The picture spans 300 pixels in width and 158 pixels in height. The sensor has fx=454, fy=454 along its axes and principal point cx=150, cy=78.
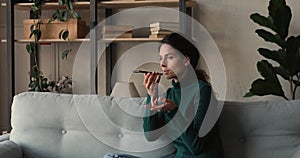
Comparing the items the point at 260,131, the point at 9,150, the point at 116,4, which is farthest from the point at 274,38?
the point at 9,150

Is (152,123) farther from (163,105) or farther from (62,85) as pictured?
(62,85)

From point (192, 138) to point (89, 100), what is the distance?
619 millimetres

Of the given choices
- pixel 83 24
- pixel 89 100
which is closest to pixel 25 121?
A: pixel 89 100

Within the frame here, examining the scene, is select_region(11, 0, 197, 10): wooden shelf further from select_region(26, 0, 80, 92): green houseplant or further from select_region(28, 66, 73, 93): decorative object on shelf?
select_region(28, 66, 73, 93): decorative object on shelf

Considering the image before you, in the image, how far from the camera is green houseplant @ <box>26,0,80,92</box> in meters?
3.23

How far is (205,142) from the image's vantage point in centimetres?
200

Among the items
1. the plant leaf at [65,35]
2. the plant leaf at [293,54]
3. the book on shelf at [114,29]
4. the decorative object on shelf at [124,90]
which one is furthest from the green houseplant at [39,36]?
the plant leaf at [293,54]

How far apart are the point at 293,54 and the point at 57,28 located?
5.47ft

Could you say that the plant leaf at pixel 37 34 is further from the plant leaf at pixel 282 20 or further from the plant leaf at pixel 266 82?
the plant leaf at pixel 282 20

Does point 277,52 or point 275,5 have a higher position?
point 275,5

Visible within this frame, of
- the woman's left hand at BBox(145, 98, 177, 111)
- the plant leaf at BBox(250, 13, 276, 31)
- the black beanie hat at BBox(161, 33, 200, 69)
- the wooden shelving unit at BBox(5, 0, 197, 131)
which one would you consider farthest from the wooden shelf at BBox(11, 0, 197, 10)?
the woman's left hand at BBox(145, 98, 177, 111)

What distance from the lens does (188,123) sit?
2.01 m

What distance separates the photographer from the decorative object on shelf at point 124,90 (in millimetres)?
3275

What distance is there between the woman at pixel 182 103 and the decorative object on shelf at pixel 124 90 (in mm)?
1111
